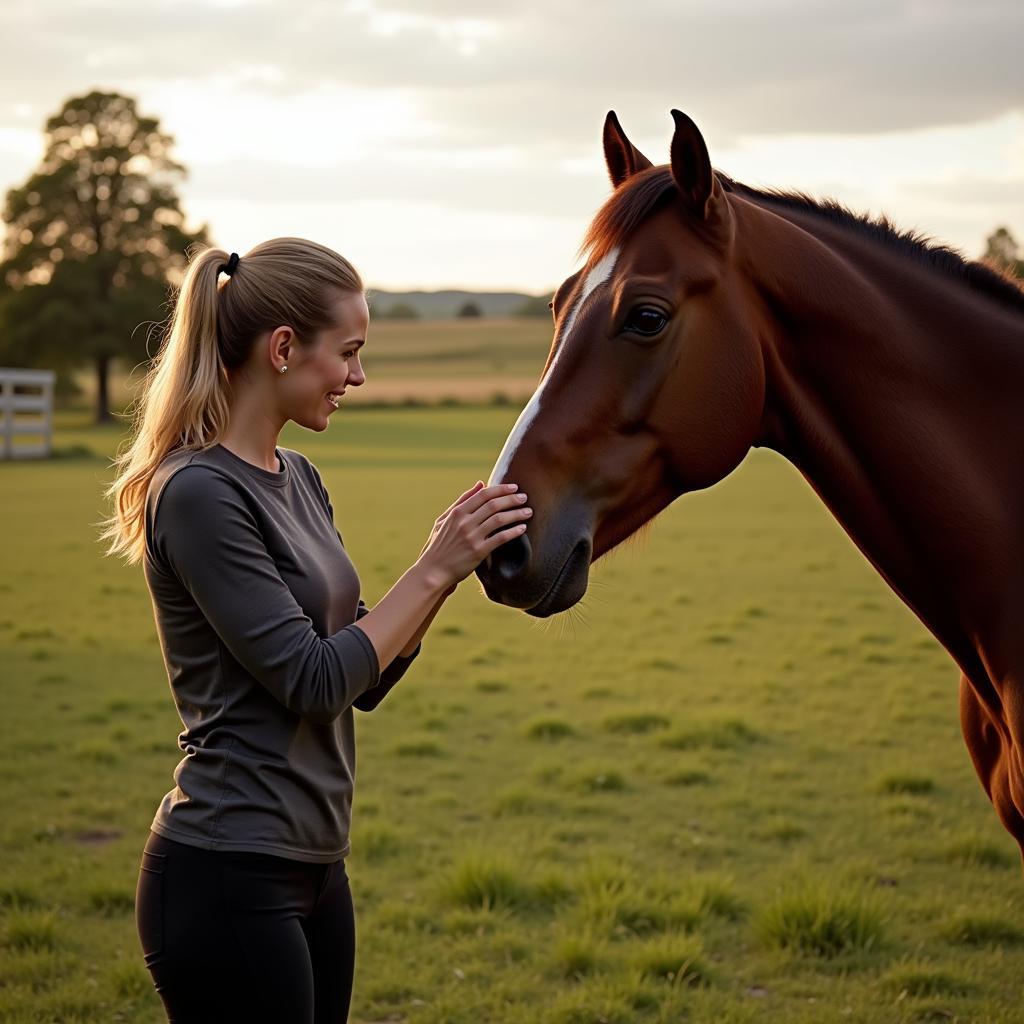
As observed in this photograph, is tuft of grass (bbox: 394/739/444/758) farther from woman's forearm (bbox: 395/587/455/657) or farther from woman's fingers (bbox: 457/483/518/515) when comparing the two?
woman's fingers (bbox: 457/483/518/515)

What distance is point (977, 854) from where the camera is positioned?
18.6ft

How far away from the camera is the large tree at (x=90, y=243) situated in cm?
4291

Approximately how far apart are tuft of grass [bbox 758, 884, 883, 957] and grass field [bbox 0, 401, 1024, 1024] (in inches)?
0.4

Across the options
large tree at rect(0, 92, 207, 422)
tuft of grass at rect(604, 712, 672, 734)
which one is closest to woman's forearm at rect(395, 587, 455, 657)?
tuft of grass at rect(604, 712, 672, 734)

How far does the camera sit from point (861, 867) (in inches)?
217

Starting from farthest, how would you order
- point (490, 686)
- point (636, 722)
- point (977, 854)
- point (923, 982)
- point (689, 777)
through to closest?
point (490, 686), point (636, 722), point (689, 777), point (977, 854), point (923, 982)

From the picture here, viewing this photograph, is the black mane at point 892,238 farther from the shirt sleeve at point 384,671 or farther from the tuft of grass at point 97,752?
the tuft of grass at point 97,752

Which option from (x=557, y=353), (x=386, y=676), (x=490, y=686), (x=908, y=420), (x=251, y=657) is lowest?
(x=490, y=686)

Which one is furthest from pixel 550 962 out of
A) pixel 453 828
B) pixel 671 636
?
pixel 671 636

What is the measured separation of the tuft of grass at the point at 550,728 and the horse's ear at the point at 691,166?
561 centimetres

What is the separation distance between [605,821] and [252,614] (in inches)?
167

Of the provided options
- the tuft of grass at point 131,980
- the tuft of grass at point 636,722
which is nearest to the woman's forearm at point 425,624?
the tuft of grass at point 131,980

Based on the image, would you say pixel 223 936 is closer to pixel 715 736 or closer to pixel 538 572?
pixel 538 572

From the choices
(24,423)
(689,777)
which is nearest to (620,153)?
(689,777)
